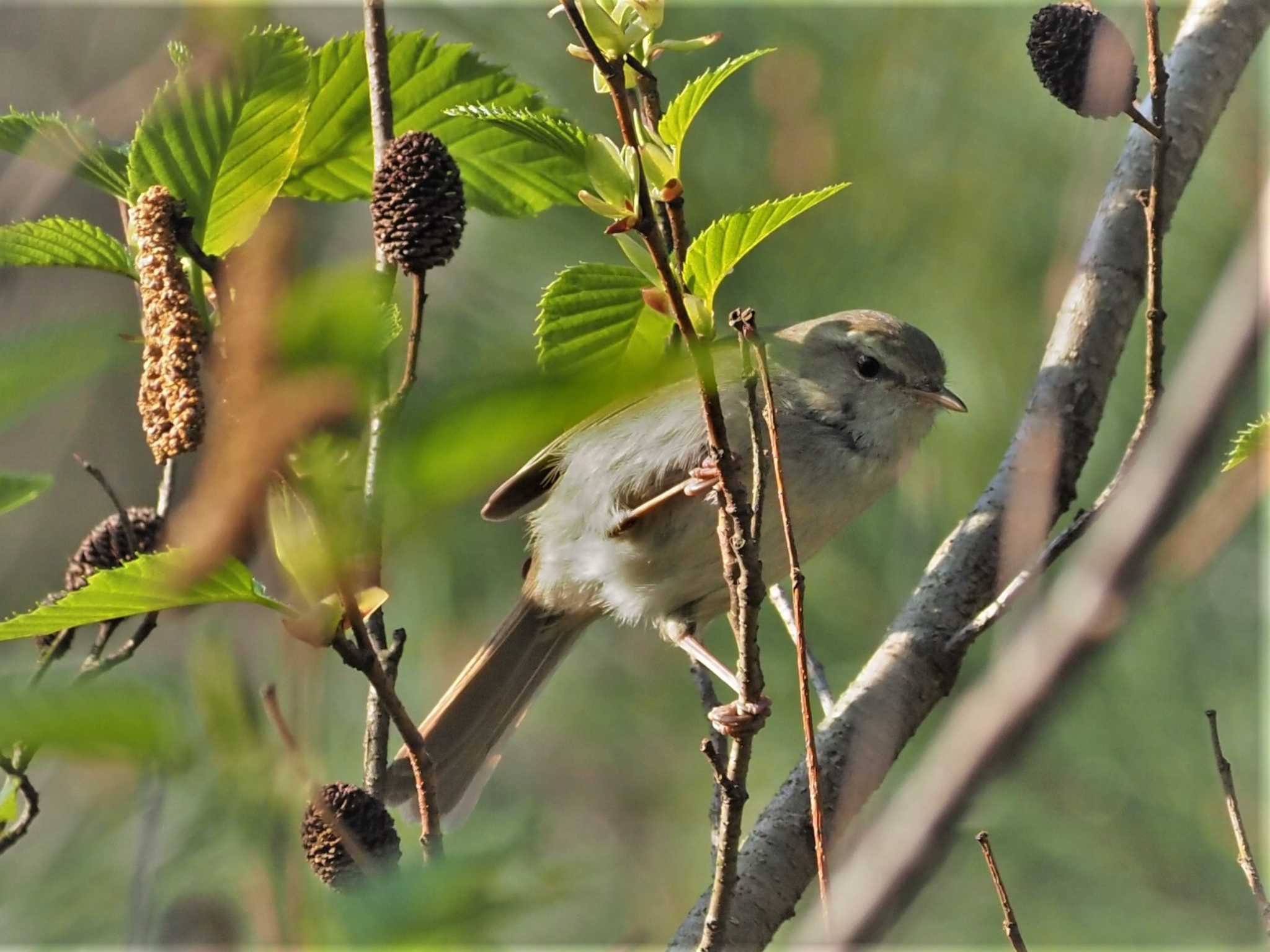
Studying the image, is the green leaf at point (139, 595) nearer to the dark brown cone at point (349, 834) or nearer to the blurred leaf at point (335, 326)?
the dark brown cone at point (349, 834)

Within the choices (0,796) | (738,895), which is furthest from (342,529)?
(738,895)

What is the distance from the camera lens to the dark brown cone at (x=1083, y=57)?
1.74m

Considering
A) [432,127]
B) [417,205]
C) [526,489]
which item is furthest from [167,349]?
[526,489]

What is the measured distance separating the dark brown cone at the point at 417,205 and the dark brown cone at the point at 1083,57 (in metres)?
0.74

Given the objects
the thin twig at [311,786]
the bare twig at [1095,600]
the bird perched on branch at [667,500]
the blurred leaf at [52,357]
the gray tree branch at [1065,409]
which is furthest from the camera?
the bird perched on branch at [667,500]

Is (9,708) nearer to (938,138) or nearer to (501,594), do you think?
(938,138)

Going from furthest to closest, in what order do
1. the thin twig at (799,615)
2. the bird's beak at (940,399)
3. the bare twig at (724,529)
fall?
the bird's beak at (940,399) → the thin twig at (799,615) → the bare twig at (724,529)

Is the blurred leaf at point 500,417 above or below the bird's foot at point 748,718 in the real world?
above

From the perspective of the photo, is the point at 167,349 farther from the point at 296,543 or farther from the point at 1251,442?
the point at 1251,442

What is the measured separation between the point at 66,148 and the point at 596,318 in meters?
0.70

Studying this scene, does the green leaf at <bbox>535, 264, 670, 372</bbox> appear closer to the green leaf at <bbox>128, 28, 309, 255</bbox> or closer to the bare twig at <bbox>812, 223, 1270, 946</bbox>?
the green leaf at <bbox>128, 28, 309, 255</bbox>

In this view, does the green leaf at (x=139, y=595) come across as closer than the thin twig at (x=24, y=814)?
Yes

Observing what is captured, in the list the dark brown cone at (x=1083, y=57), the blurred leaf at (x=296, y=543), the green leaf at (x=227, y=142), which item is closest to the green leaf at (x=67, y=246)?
the green leaf at (x=227, y=142)

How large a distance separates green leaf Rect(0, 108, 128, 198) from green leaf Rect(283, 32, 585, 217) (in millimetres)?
227
